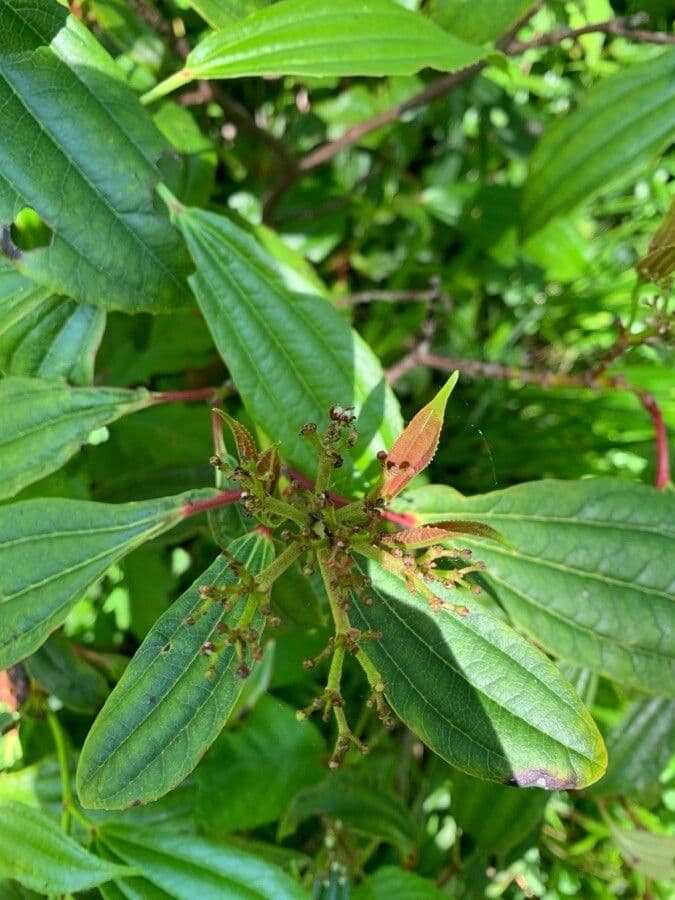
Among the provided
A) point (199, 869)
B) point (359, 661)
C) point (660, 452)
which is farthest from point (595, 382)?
point (199, 869)

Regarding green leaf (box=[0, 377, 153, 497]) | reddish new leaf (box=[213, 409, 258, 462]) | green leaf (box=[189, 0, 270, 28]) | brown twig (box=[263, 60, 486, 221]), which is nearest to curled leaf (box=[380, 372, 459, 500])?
reddish new leaf (box=[213, 409, 258, 462])

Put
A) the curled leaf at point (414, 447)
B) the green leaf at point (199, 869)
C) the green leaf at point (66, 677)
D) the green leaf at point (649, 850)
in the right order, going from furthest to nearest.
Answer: the green leaf at point (649, 850) < the green leaf at point (66, 677) < the green leaf at point (199, 869) < the curled leaf at point (414, 447)

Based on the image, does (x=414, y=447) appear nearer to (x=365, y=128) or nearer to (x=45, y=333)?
(x=45, y=333)

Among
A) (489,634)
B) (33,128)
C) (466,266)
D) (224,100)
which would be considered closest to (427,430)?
(489,634)

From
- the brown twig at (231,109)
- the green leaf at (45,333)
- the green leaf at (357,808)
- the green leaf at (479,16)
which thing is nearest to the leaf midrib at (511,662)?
the green leaf at (45,333)

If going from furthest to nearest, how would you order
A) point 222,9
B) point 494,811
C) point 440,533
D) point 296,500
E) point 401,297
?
point 401,297, point 494,811, point 222,9, point 296,500, point 440,533

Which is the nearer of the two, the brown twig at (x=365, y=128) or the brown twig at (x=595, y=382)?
the brown twig at (x=595, y=382)

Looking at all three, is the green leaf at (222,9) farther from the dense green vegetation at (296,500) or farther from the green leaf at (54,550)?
the green leaf at (54,550)
